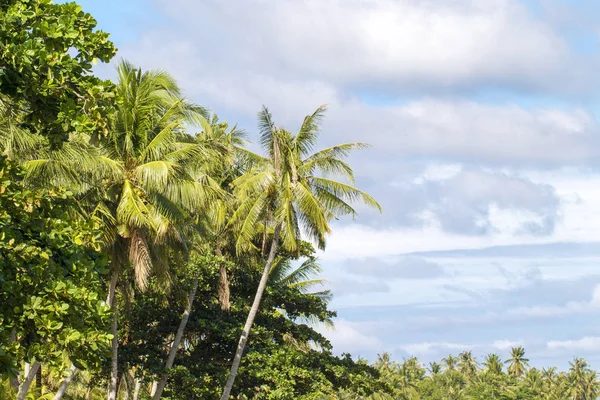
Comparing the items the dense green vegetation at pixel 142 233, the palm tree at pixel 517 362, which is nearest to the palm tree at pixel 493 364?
the palm tree at pixel 517 362

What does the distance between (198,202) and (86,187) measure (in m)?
2.87

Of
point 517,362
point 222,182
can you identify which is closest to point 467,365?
point 517,362

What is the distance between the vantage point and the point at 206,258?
29.3 m

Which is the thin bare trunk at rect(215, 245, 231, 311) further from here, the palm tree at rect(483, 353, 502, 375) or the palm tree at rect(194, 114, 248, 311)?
the palm tree at rect(483, 353, 502, 375)

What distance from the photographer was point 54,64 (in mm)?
9156

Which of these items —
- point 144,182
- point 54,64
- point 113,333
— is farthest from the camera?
point 113,333

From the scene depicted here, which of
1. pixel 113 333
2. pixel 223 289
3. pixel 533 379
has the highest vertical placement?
pixel 533 379

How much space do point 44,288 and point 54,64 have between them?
7.99ft

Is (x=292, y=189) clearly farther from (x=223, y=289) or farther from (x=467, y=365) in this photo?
(x=467, y=365)

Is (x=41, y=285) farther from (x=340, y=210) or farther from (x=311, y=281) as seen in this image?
(x=311, y=281)

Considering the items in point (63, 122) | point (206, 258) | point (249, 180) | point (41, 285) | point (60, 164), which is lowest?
point (41, 285)

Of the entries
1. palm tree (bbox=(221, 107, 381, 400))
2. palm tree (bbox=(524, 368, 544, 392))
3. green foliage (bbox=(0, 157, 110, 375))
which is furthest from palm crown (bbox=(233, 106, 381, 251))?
palm tree (bbox=(524, 368, 544, 392))

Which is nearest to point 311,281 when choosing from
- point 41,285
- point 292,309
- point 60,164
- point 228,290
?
point 292,309

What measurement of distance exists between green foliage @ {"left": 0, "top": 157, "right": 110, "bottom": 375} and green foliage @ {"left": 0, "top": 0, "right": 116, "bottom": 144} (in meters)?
1.00
